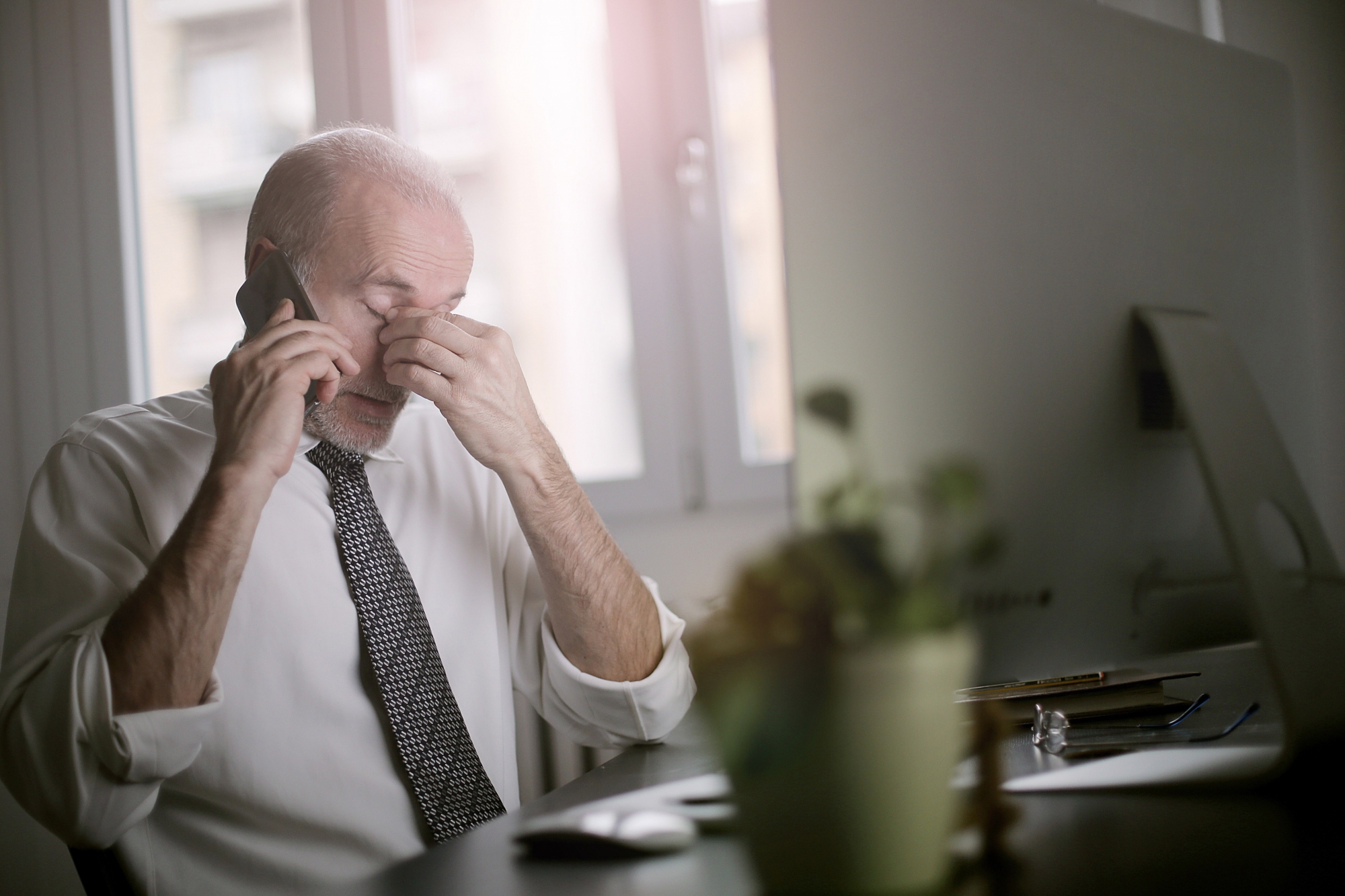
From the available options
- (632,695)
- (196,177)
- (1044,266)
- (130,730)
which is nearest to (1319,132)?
(1044,266)

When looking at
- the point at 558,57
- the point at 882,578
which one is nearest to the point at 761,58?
the point at 558,57

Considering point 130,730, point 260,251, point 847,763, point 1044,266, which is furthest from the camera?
point 260,251

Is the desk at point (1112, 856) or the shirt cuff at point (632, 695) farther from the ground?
the desk at point (1112, 856)

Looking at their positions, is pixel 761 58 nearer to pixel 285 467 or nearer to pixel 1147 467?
pixel 285 467

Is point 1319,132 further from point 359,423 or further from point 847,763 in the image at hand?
point 359,423

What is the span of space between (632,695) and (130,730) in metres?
0.50

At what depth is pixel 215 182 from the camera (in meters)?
1.91

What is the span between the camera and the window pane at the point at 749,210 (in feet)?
5.77

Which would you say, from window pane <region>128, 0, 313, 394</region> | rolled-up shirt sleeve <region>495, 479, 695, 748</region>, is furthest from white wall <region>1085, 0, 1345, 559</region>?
window pane <region>128, 0, 313, 394</region>

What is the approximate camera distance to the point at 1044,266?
45 centimetres

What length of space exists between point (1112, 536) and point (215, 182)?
6.65 ft

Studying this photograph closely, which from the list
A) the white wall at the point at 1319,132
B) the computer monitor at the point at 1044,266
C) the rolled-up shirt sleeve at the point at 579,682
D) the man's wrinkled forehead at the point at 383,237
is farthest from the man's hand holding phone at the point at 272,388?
the white wall at the point at 1319,132

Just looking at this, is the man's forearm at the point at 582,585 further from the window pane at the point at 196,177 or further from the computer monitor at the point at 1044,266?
the window pane at the point at 196,177

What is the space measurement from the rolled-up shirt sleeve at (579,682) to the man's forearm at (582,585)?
0.02 meters
